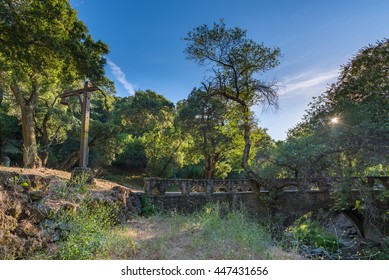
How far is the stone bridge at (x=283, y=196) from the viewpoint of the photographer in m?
8.21

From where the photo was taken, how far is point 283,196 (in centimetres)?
1063

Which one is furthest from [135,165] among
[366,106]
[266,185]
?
[366,106]

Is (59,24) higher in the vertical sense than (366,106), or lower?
higher

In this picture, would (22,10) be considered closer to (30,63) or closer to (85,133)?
(30,63)

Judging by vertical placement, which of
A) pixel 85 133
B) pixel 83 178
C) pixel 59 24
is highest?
pixel 59 24

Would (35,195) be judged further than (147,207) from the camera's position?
No

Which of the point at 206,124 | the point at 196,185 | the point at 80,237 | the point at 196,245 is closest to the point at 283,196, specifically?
the point at 196,185

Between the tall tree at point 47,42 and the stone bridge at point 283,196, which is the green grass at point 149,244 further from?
the tall tree at point 47,42

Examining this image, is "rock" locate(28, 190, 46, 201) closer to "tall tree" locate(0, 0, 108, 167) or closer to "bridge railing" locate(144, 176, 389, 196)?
"tall tree" locate(0, 0, 108, 167)

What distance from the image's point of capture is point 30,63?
684 centimetres

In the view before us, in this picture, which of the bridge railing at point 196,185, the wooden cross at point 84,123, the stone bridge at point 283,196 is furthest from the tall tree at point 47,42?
the stone bridge at point 283,196

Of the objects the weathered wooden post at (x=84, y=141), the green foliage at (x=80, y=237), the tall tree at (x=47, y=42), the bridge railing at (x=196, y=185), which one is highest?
the tall tree at (x=47, y=42)

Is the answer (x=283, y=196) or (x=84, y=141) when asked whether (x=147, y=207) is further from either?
(x=283, y=196)
